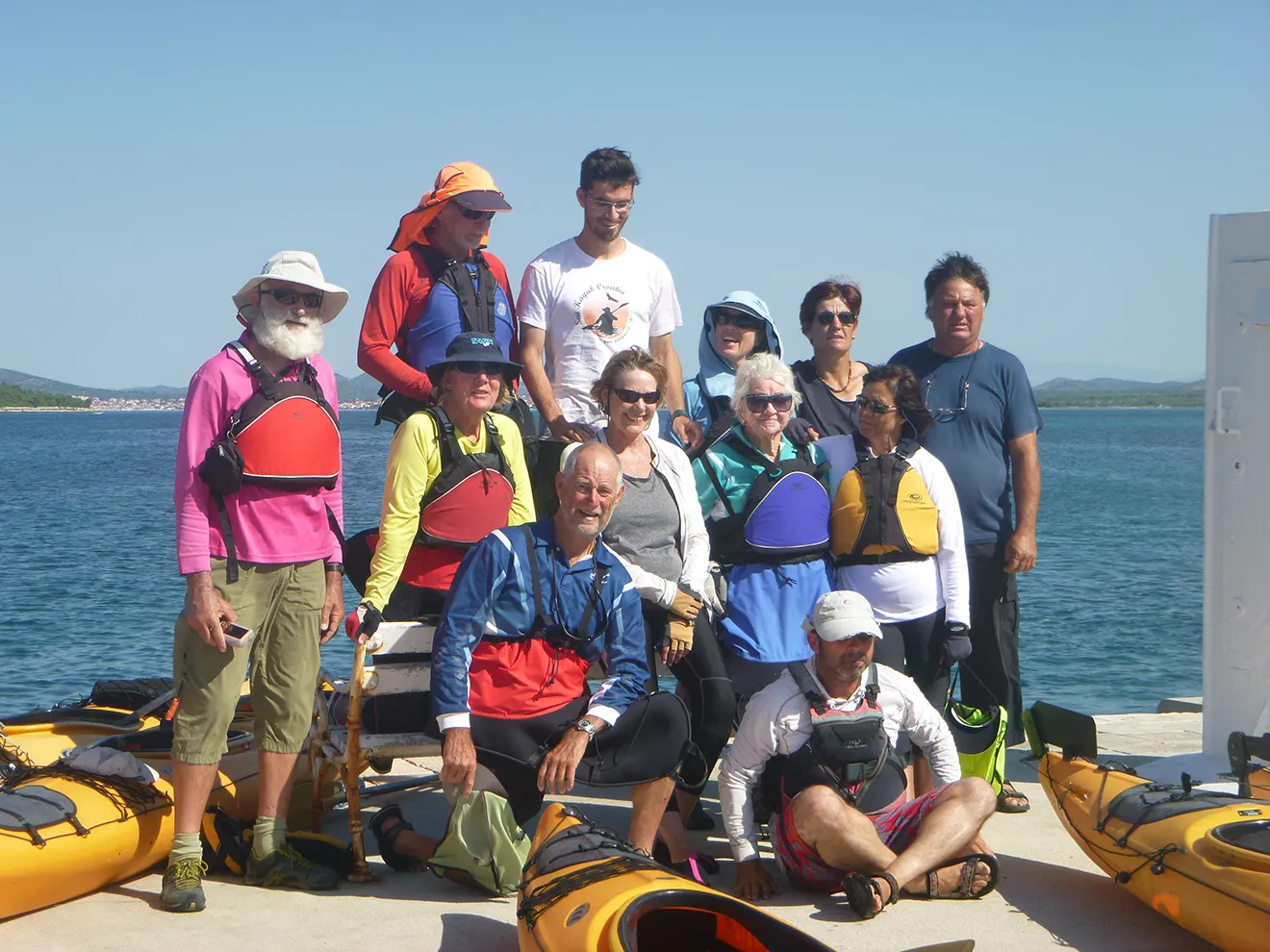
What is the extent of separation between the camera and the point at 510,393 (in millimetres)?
5363

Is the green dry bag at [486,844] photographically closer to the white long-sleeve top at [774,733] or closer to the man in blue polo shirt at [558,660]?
the man in blue polo shirt at [558,660]

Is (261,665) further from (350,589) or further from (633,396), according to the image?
(350,589)

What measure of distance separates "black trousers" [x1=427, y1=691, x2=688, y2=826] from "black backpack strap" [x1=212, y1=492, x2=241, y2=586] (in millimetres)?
998

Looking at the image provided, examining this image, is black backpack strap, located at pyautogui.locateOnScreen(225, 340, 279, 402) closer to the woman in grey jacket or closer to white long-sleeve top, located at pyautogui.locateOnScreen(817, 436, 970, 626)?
the woman in grey jacket

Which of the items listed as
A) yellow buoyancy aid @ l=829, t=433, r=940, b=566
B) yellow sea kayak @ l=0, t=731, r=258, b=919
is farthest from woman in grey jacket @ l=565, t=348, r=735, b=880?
yellow sea kayak @ l=0, t=731, r=258, b=919

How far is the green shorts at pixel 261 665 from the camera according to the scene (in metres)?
4.44

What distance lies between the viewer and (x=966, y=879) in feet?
15.3

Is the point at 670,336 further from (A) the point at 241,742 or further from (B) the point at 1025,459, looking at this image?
(A) the point at 241,742

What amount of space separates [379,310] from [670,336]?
1.41 m

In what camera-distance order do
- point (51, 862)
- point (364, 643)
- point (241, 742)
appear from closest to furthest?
point (51, 862) → point (364, 643) → point (241, 742)

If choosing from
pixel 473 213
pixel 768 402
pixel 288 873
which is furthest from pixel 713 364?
pixel 288 873

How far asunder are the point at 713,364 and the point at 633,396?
112 centimetres

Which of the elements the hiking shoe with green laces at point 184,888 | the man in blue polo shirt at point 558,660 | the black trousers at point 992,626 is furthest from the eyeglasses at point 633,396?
the hiking shoe with green laces at point 184,888

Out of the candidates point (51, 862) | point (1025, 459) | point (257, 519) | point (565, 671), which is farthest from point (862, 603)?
point (51, 862)
